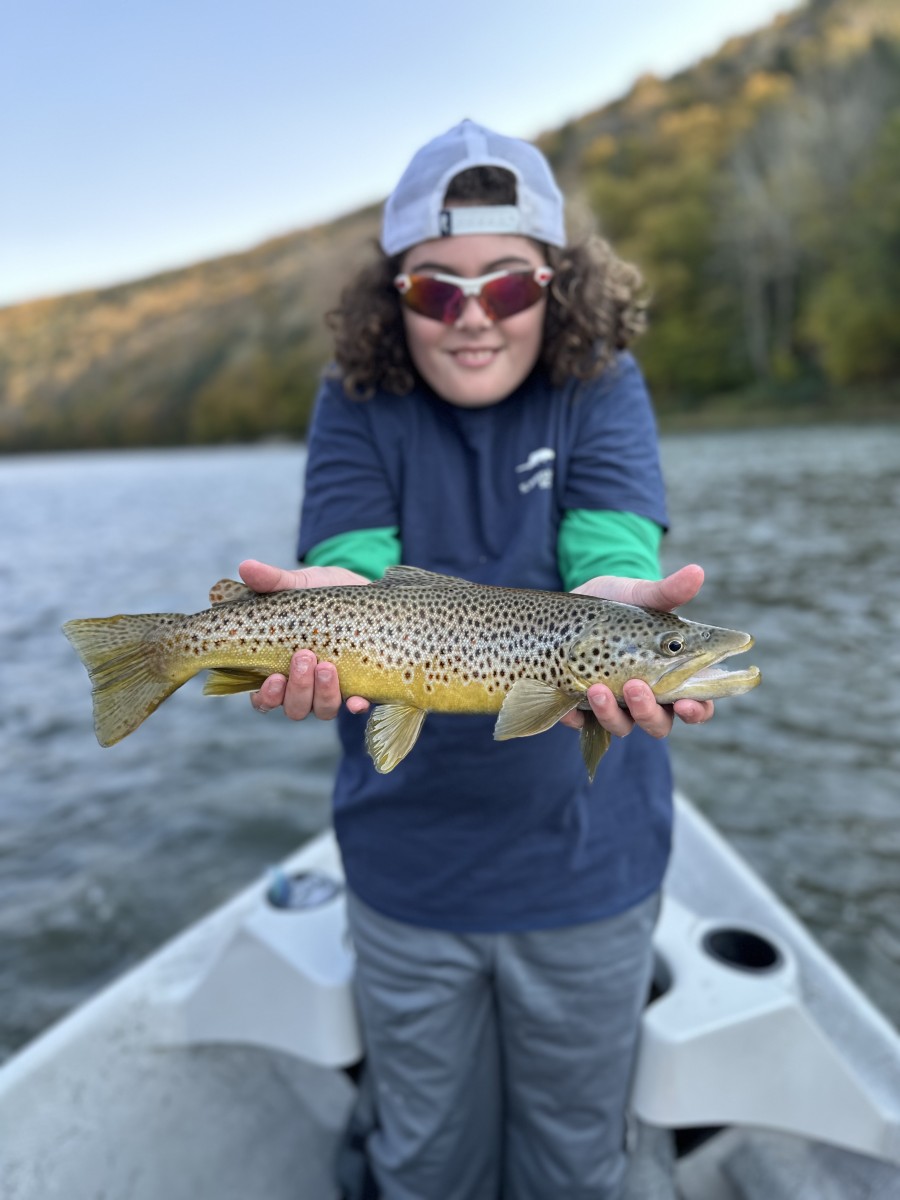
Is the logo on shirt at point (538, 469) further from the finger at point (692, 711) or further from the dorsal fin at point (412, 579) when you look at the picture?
the finger at point (692, 711)

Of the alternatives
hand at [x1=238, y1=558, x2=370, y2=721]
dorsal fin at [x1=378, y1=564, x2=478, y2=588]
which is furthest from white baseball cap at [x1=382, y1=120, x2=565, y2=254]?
hand at [x1=238, y1=558, x2=370, y2=721]

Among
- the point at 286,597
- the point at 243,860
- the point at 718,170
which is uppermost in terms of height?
the point at 718,170

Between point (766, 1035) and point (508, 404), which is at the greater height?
point (508, 404)

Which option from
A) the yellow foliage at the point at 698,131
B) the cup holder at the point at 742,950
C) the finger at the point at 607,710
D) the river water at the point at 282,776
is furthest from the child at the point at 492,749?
the yellow foliage at the point at 698,131

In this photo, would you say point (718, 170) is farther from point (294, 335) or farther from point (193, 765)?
point (193, 765)

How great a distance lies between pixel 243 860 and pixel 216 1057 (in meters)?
4.78

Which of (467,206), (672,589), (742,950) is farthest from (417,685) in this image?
(742,950)

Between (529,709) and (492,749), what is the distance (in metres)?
0.48

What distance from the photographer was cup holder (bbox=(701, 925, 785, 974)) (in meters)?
3.80

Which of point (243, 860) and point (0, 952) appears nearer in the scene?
point (0, 952)

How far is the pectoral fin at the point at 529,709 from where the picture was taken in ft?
8.02

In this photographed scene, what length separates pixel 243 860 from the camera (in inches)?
349

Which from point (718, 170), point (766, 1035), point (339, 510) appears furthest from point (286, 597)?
point (718, 170)

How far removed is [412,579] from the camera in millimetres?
2785
